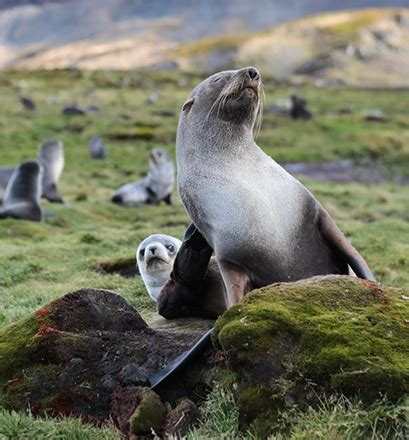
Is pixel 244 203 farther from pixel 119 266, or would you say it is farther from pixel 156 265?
pixel 119 266

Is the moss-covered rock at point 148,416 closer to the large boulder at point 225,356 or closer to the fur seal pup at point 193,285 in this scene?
the large boulder at point 225,356

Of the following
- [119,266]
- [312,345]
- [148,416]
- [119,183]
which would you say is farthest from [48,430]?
[119,183]

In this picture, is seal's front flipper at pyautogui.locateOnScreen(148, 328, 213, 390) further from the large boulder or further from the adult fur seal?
the adult fur seal

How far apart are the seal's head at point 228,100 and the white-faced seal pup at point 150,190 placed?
43.9ft

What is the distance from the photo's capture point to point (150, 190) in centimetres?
2103

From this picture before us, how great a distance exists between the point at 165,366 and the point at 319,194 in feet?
56.0

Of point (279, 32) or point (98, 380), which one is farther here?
point (279, 32)

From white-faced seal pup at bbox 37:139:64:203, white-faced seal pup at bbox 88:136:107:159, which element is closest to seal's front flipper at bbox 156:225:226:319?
white-faced seal pup at bbox 37:139:64:203

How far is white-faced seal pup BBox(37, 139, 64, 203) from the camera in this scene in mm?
20609

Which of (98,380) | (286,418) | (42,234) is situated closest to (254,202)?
(98,380)

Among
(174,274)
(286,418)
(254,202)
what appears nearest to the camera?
(286,418)

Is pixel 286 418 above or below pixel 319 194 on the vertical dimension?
above

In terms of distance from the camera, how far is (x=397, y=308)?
4938 millimetres

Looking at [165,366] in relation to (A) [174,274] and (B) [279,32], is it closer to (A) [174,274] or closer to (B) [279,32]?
(A) [174,274]
